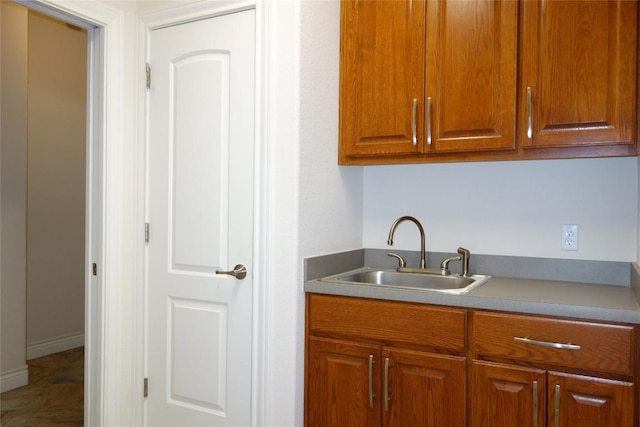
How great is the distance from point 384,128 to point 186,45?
970 mm

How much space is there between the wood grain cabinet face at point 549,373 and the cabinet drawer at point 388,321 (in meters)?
0.09

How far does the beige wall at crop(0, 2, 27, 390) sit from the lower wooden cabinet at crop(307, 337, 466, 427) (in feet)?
8.00

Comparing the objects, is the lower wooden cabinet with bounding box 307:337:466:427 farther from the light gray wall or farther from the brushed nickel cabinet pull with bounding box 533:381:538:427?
the light gray wall

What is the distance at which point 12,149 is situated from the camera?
3.44m

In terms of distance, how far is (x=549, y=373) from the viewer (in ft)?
5.33

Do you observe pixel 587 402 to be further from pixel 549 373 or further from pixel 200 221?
pixel 200 221

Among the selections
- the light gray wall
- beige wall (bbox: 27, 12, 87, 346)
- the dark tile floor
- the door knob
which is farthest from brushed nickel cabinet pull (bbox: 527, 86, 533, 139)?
beige wall (bbox: 27, 12, 87, 346)

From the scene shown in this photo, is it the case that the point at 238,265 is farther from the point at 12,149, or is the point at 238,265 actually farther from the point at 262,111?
the point at 12,149

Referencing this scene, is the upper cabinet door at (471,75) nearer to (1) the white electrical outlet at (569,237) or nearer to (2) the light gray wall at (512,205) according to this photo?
(2) the light gray wall at (512,205)

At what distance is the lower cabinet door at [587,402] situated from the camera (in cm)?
153

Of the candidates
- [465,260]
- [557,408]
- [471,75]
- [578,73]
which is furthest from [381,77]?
[557,408]

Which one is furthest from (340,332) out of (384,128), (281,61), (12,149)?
(12,149)

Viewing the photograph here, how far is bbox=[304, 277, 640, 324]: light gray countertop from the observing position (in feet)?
5.14

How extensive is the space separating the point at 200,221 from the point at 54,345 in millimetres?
2831
